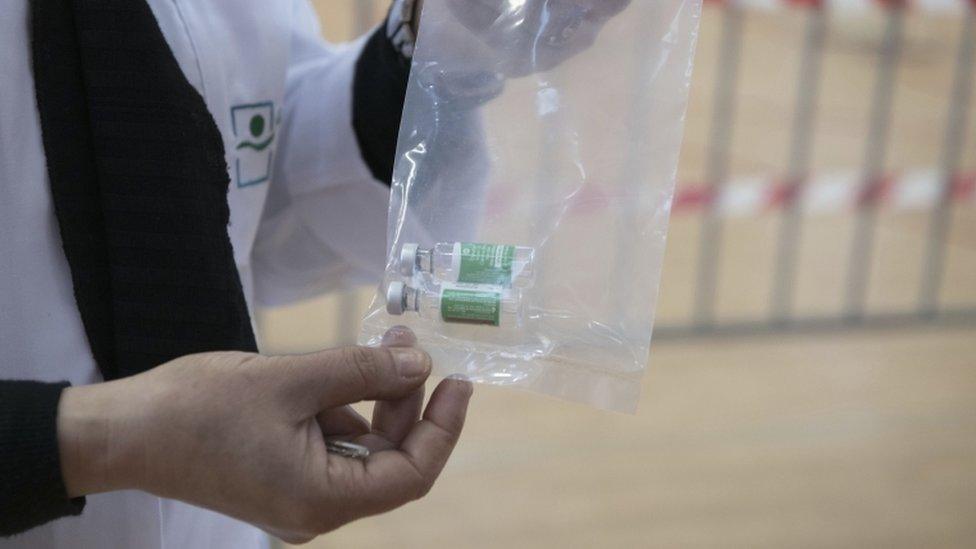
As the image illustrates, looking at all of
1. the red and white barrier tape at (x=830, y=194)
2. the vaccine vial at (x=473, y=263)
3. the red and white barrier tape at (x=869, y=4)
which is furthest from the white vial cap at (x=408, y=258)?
the red and white barrier tape at (x=830, y=194)

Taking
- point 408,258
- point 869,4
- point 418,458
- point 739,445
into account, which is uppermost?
point 869,4

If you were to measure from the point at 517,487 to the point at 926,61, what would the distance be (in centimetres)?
528

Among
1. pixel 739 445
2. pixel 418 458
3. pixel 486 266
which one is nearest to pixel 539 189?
pixel 486 266

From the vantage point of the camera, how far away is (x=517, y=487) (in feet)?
6.67

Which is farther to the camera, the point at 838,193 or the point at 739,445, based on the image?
the point at 838,193

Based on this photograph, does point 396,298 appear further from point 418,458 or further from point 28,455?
point 28,455

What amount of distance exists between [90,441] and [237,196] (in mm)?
331

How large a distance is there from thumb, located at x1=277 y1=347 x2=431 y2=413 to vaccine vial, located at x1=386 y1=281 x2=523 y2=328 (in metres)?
0.06

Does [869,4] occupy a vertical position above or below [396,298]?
above

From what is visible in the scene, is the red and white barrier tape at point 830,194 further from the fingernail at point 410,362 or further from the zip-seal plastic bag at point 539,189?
the fingernail at point 410,362

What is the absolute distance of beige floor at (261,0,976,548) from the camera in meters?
1.92

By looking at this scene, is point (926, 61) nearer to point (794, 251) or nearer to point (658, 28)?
point (794, 251)

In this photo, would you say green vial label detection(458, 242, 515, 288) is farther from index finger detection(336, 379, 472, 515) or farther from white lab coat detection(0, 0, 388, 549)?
white lab coat detection(0, 0, 388, 549)

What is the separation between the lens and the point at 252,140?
89cm
